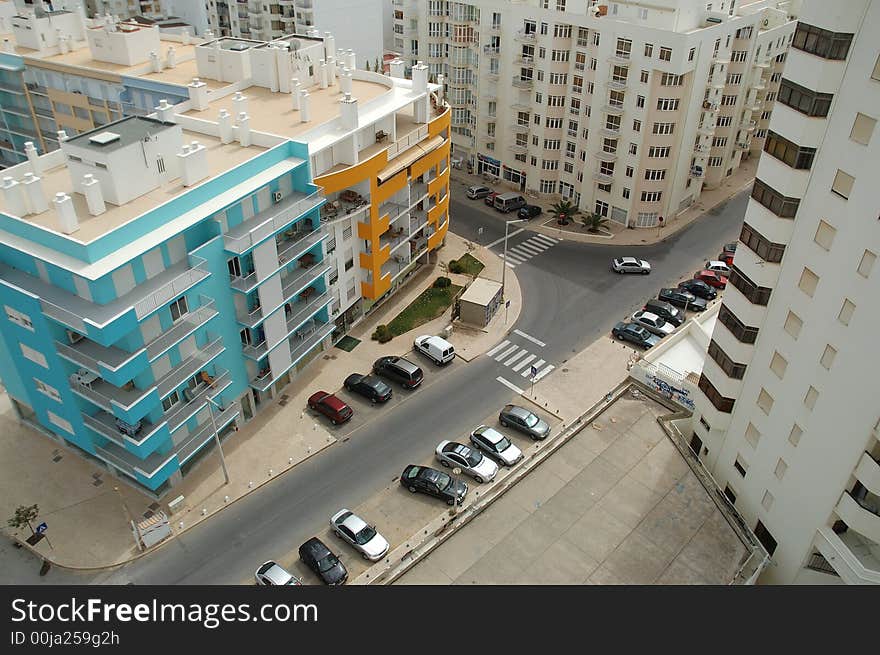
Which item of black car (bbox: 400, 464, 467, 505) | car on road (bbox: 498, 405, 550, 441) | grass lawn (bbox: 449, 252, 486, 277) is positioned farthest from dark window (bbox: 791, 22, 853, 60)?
grass lawn (bbox: 449, 252, 486, 277)

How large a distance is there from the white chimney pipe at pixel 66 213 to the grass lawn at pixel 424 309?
95.9ft

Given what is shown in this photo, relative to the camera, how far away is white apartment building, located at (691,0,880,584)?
30.2 m

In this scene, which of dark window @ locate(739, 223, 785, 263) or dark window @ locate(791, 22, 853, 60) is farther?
dark window @ locate(739, 223, 785, 263)

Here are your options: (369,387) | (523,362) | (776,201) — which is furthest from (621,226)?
(776,201)

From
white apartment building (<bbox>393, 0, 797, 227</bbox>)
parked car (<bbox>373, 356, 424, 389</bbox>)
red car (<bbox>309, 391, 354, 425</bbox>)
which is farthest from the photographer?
white apartment building (<bbox>393, 0, 797, 227</bbox>)

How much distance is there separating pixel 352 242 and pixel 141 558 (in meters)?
29.3

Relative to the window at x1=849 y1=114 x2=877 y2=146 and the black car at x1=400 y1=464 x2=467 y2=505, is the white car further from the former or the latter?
the window at x1=849 y1=114 x2=877 y2=146

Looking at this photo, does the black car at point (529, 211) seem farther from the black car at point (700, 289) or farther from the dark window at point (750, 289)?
the dark window at point (750, 289)

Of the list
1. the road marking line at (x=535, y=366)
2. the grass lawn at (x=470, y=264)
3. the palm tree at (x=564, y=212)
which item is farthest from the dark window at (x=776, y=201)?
the palm tree at (x=564, y=212)

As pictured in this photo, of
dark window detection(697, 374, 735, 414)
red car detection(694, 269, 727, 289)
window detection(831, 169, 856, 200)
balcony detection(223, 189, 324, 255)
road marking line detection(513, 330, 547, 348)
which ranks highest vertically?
window detection(831, 169, 856, 200)

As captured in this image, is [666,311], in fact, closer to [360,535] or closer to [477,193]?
[477,193]

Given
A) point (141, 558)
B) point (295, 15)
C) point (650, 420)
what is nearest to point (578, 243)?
point (650, 420)

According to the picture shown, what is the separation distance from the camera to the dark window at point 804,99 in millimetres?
31625

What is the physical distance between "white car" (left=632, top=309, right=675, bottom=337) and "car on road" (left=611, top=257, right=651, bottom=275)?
8.99 metres
